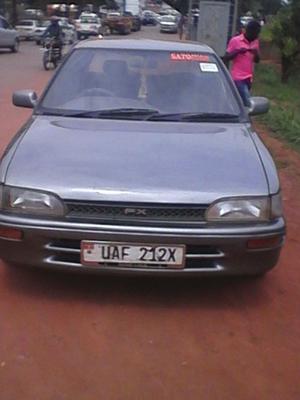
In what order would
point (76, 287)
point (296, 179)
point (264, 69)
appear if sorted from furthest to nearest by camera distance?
point (264, 69), point (296, 179), point (76, 287)

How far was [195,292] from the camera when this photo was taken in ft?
14.9

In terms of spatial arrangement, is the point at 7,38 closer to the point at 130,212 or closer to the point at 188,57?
the point at 188,57

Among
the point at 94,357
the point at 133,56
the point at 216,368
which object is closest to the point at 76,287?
the point at 94,357

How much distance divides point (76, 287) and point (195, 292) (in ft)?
2.55

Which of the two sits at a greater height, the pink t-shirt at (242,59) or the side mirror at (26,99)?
the side mirror at (26,99)

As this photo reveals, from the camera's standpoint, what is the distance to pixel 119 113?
204 inches

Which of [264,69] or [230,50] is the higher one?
[230,50]

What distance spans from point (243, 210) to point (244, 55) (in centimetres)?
701

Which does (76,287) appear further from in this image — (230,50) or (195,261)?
(230,50)

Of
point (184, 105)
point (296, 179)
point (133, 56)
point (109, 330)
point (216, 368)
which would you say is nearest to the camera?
point (216, 368)

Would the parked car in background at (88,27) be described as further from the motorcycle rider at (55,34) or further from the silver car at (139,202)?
the silver car at (139,202)

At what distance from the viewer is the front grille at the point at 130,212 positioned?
13.1 feet

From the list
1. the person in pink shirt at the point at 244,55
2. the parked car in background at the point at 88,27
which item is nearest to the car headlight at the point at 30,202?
the person in pink shirt at the point at 244,55

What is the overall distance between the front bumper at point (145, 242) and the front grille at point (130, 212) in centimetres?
6
